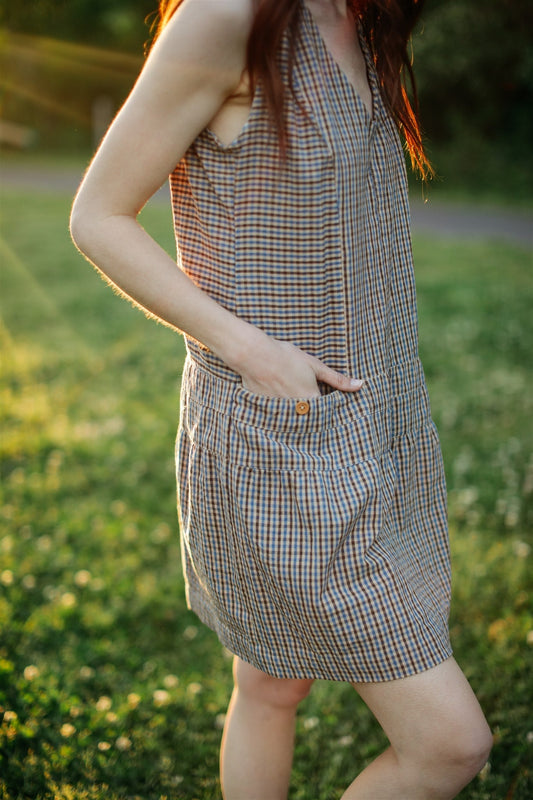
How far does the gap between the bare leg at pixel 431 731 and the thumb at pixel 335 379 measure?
0.55m

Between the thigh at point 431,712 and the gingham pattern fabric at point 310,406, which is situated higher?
the gingham pattern fabric at point 310,406

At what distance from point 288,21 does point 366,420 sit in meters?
0.75

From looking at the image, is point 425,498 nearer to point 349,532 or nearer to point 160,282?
point 349,532

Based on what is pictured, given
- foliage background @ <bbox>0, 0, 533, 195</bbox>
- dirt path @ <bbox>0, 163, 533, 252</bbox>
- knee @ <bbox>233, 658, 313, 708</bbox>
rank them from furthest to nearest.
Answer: foliage background @ <bbox>0, 0, 533, 195</bbox> → dirt path @ <bbox>0, 163, 533, 252</bbox> → knee @ <bbox>233, 658, 313, 708</bbox>

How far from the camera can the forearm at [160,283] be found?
147 centimetres

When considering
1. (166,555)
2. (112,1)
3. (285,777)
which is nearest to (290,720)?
(285,777)

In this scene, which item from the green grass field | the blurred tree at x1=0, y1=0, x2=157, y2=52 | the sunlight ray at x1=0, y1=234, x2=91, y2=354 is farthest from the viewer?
the blurred tree at x1=0, y1=0, x2=157, y2=52

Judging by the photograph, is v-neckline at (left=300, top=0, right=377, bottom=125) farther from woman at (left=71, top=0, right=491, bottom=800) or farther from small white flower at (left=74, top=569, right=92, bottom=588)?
small white flower at (left=74, top=569, right=92, bottom=588)

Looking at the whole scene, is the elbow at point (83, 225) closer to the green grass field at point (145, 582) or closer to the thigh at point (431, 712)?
the thigh at point (431, 712)

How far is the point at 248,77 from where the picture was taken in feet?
4.57

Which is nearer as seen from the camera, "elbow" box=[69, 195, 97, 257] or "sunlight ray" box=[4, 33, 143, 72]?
"elbow" box=[69, 195, 97, 257]

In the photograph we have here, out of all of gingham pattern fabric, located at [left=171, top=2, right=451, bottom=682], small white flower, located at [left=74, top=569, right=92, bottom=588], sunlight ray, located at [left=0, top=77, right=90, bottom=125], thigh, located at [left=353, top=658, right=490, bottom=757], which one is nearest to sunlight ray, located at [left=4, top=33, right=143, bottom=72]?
A: sunlight ray, located at [left=0, top=77, right=90, bottom=125]

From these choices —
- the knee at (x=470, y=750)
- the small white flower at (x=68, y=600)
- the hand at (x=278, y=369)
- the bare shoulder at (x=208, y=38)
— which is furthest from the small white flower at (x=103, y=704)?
the bare shoulder at (x=208, y=38)

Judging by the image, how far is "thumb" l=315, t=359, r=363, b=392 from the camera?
1500mm
